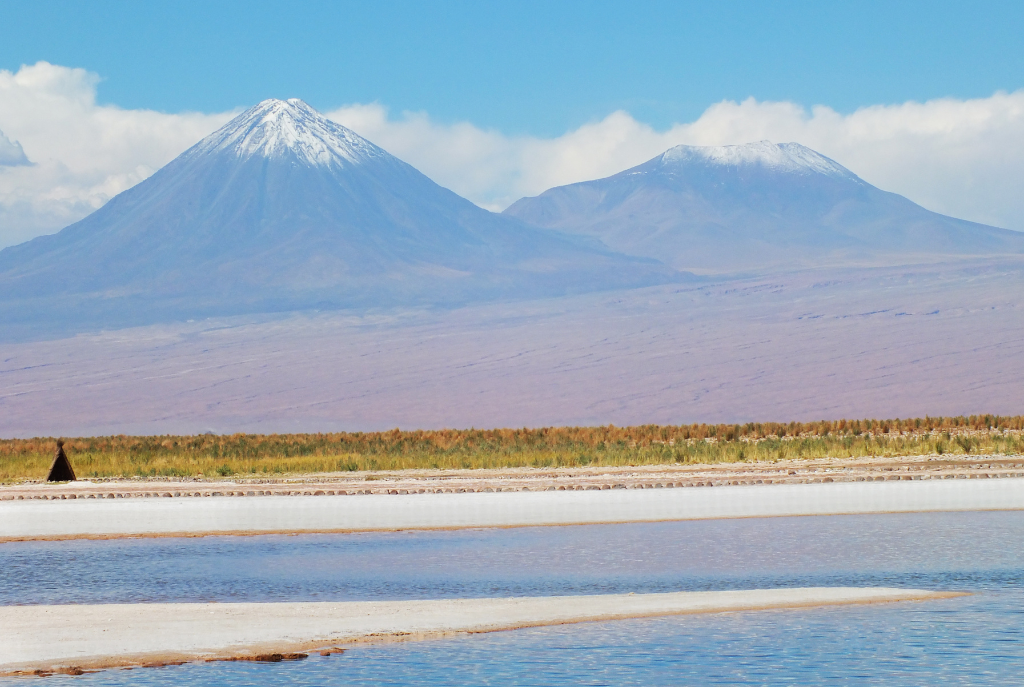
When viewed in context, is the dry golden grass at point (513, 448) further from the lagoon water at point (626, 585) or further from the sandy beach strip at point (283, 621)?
the sandy beach strip at point (283, 621)

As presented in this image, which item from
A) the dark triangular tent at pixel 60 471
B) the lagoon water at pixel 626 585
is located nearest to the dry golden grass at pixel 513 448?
the dark triangular tent at pixel 60 471

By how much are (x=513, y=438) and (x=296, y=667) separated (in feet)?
129

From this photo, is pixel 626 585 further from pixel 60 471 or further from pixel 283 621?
pixel 60 471

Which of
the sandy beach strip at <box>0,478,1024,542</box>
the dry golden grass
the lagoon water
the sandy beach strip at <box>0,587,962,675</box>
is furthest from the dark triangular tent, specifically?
the sandy beach strip at <box>0,587,962,675</box>

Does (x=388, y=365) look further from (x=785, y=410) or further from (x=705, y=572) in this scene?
(x=705, y=572)

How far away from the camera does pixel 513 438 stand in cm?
5247

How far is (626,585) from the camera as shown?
17703 mm

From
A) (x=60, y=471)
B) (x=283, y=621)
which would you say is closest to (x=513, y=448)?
(x=60, y=471)

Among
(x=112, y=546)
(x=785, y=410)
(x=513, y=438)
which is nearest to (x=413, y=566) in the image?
(x=112, y=546)

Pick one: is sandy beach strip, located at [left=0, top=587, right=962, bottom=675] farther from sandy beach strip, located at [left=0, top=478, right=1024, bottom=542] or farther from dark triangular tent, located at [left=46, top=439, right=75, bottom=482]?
dark triangular tent, located at [left=46, top=439, right=75, bottom=482]

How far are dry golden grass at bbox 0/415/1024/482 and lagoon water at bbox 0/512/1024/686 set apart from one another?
1655 centimetres

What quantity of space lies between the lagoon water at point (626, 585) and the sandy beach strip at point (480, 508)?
127 cm

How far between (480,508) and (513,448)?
1998cm

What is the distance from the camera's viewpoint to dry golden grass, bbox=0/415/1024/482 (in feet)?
136
